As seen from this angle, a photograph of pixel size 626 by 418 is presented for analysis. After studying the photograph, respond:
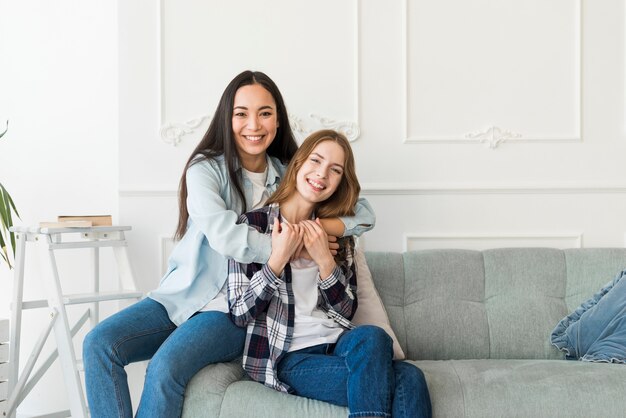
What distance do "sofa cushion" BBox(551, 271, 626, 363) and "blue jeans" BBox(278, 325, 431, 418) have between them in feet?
2.28

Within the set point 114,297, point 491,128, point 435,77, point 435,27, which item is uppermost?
point 435,27

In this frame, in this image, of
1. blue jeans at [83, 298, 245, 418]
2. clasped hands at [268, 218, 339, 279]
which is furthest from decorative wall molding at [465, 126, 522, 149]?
blue jeans at [83, 298, 245, 418]

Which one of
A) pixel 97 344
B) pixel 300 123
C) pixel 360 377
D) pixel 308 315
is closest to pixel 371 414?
pixel 360 377

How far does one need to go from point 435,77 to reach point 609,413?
142cm

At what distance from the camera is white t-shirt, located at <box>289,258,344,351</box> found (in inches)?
79.4

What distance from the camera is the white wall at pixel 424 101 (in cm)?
283

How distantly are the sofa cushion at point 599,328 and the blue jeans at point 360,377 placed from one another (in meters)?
0.70

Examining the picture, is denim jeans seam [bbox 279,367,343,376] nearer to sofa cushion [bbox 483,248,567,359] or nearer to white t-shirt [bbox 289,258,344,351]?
white t-shirt [bbox 289,258,344,351]

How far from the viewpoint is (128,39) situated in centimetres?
287

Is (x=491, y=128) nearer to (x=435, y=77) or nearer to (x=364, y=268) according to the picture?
(x=435, y=77)

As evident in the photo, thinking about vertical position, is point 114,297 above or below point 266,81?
below

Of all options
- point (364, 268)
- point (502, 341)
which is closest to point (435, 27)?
point (364, 268)

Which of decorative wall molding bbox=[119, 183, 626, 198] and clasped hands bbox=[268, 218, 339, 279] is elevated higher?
decorative wall molding bbox=[119, 183, 626, 198]

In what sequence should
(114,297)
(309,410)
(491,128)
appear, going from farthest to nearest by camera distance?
(491,128) → (114,297) → (309,410)
